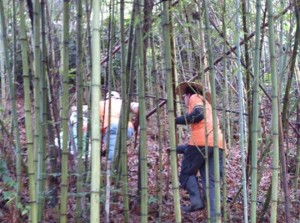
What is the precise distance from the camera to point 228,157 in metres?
5.98

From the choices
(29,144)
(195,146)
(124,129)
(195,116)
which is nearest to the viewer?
(29,144)

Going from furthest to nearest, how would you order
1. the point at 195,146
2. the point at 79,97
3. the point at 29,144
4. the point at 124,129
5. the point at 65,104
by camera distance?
the point at 195,146 → the point at 124,129 → the point at 79,97 → the point at 65,104 → the point at 29,144

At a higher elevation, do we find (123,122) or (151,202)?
(123,122)

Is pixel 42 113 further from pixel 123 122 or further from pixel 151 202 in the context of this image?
pixel 151 202

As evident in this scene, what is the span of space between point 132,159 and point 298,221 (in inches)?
71.4

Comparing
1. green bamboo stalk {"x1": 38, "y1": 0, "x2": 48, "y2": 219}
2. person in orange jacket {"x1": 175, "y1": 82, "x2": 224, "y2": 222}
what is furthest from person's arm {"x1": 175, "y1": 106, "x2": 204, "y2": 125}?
green bamboo stalk {"x1": 38, "y1": 0, "x2": 48, "y2": 219}

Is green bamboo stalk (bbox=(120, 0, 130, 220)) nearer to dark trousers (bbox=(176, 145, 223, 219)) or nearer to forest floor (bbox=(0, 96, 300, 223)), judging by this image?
forest floor (bbox=(0, 96, 300, 223))

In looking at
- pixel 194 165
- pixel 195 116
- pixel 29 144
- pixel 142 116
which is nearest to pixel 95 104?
pixel 29 144

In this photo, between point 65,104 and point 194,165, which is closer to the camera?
point 65,104

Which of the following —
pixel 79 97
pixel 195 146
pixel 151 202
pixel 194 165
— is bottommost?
pixel 151 202

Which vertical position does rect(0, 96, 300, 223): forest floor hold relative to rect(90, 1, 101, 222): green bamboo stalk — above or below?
below

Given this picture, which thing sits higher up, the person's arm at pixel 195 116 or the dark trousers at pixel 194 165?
the person's arm at pixel 195 116

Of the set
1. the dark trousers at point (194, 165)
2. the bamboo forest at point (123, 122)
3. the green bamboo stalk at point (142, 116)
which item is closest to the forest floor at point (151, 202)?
the bamboo forest at point (123, 122)

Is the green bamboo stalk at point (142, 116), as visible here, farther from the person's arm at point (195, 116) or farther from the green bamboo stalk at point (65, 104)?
the person's arm at point (195, 116)
